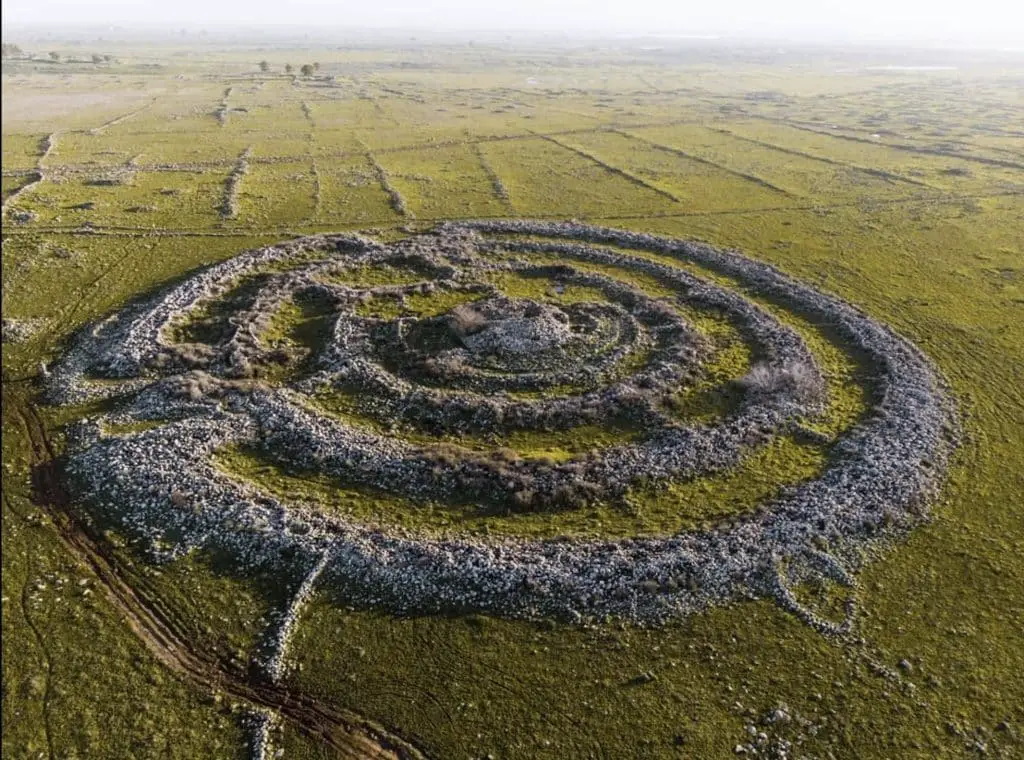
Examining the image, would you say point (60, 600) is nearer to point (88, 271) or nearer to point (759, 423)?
point (759, 423)

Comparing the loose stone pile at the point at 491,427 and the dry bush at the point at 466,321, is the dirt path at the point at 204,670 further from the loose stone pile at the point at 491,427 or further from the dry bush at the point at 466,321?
the dry bush at the point at 466,321

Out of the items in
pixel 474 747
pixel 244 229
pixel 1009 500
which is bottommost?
pixel 474 747

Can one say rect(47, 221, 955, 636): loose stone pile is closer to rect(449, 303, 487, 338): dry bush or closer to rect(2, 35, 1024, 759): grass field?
rect(449, 303, 487, 338): dry bush

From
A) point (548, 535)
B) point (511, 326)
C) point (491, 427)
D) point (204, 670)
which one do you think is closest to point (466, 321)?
point (511, 326)

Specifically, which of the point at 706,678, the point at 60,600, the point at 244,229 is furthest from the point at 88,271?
the point at 706,678

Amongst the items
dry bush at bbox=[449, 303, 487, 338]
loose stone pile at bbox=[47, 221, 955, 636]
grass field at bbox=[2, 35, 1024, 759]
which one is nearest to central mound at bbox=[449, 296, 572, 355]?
dry bush at bbox=[449, 303, 487, 338]

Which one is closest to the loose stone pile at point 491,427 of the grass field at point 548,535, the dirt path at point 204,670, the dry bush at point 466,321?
the dry bush at point 466,321
